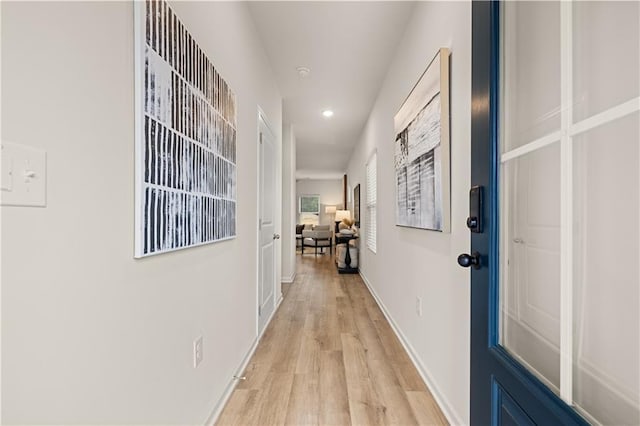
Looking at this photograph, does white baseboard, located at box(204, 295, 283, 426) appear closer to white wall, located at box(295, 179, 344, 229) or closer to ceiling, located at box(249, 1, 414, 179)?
ceiling, located at box(249, 1, 414, 179)

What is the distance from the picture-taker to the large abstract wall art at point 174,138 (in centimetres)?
96

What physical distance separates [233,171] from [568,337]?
1725mm

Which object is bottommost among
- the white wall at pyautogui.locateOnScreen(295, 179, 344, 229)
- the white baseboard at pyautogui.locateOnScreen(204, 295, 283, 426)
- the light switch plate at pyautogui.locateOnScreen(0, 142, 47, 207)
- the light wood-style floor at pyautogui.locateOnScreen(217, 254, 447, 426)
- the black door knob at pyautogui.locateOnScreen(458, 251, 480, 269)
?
the light wood-style floor at pyautogui.locateOnScreen(217, 254, 447, 426)

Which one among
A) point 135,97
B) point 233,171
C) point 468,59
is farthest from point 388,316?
point 135,97

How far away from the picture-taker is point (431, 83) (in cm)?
182

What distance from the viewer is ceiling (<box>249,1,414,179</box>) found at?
7.62ft

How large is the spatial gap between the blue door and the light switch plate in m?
1.08

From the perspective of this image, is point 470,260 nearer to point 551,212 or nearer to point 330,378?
point 551,212

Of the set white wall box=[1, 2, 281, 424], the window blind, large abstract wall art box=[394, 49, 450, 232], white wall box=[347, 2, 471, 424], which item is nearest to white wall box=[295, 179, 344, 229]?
the window blind

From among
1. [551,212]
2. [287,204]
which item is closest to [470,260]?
[551,212]

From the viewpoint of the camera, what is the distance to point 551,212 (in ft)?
2.41

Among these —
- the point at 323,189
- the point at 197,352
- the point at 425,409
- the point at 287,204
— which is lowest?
the point at 425,409

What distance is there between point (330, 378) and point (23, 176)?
1.89 m

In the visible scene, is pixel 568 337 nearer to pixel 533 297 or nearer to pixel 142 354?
pixel 533 297
